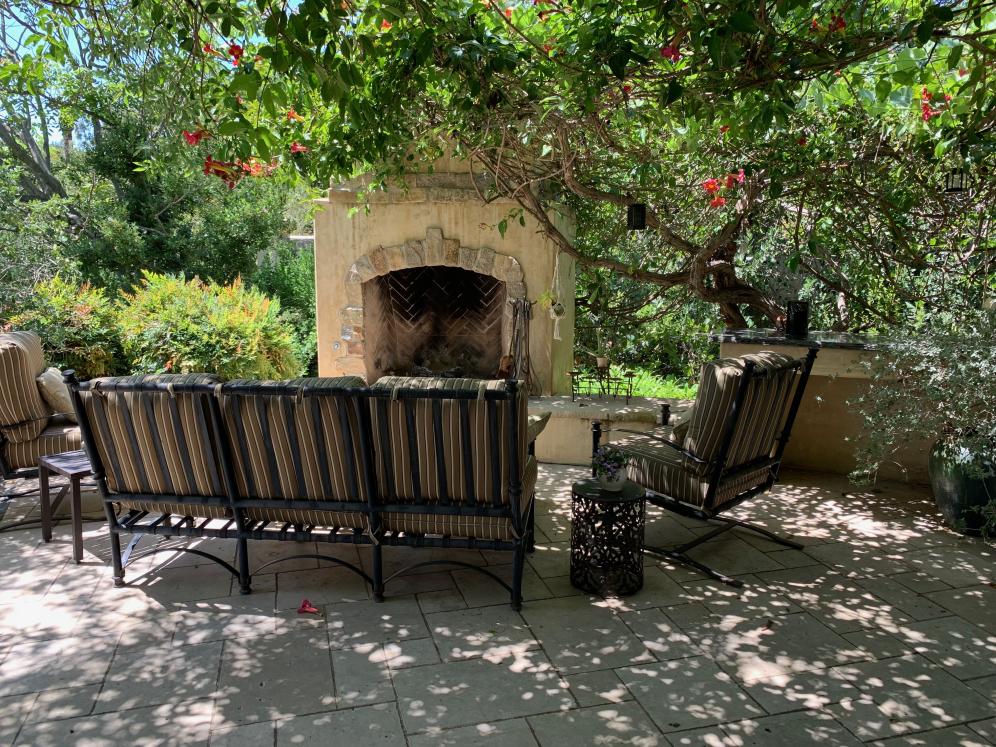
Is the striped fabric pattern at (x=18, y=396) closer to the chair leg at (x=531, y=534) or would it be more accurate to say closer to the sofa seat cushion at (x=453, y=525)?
the sofa seat cushion at (x=453, y=525)

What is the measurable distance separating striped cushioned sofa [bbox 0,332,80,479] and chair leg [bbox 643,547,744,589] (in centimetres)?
338

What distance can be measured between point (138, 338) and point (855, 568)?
571 centimetres

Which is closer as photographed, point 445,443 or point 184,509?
point 445,443

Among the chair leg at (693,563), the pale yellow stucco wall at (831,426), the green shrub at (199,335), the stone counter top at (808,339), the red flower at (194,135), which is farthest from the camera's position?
the green shrub at (199,335)

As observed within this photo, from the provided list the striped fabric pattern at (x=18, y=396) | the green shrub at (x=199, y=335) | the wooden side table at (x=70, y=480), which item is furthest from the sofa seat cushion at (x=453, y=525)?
the green shrub at (x=199, y=335)

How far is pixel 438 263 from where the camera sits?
6.42 m

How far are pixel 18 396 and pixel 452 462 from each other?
275 centimetres

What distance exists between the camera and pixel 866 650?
10.0 ft

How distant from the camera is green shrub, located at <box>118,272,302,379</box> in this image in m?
6.43

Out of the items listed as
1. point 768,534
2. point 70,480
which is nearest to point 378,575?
point 70,480

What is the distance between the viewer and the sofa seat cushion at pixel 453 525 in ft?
10.8

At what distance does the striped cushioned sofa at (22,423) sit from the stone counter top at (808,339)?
169 inches

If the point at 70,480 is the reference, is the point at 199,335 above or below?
above

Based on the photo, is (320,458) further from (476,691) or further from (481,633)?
(476,691)
